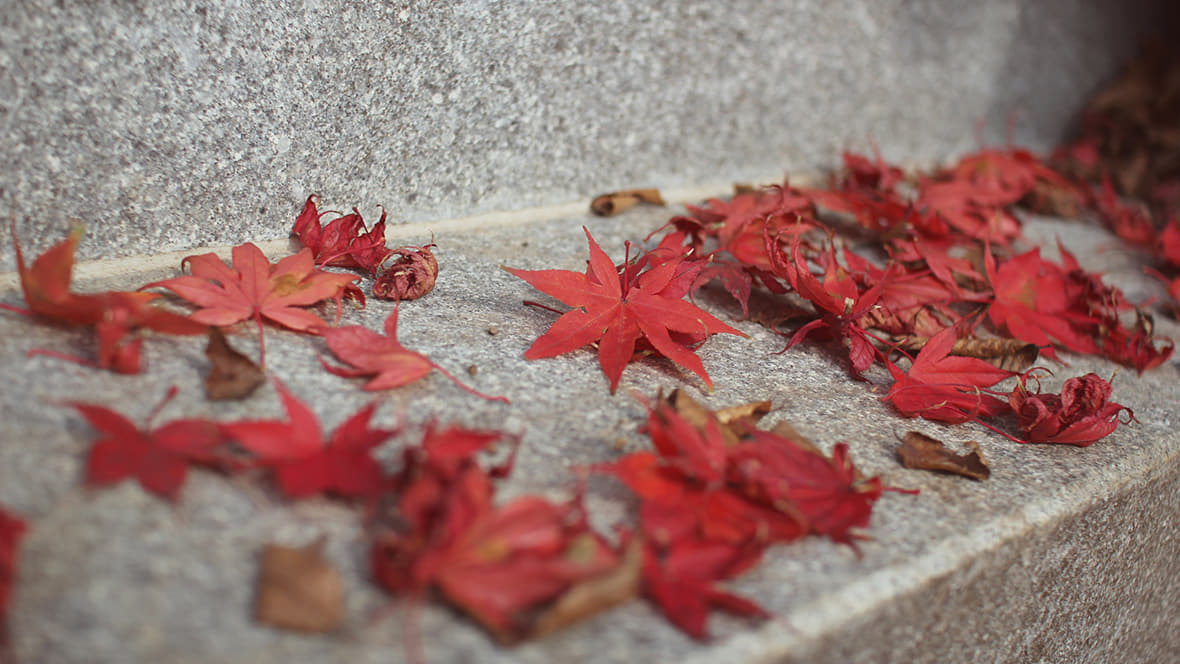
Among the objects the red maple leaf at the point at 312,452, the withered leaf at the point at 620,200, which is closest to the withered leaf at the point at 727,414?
the red maple leaf at the point at 312,452

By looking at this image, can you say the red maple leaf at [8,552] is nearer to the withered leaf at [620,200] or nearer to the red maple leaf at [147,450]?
the red maple leaf at [147,450]

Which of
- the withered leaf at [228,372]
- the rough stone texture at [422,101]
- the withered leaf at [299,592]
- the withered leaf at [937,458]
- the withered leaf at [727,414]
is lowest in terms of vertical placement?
the withered leaf at [937,458]

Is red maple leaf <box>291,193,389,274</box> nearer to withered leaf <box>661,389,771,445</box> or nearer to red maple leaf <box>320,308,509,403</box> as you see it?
red maple leaf <box>320,308,509,403</box>

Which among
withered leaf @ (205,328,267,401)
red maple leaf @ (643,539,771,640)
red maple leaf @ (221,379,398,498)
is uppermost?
withered leaf @ (205,328,267,401)

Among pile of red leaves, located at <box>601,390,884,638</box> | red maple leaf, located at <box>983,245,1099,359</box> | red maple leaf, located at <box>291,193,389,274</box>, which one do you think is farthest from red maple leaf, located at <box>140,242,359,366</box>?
red maple leaf, located at <box>983,245,1099,359</box>

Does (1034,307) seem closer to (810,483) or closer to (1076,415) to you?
(1076,415)

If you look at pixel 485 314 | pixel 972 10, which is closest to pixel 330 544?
pixel 485 314
